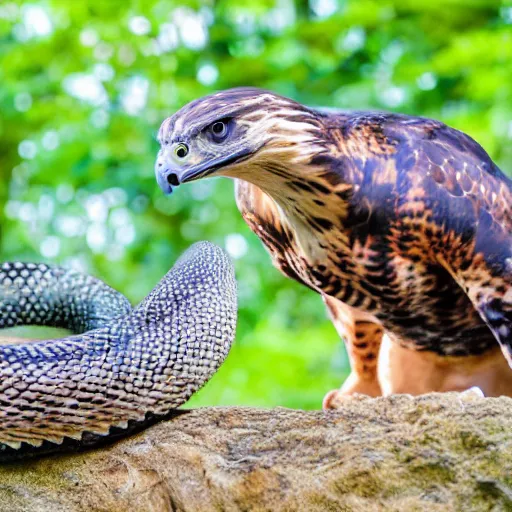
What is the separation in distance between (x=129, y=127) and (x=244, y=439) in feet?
10.8

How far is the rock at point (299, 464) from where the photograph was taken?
1884 millimetres

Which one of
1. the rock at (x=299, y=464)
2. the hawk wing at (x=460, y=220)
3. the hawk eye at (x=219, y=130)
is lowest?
the rock at (x=299, y=464)

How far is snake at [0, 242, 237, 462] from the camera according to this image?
6.66 feet

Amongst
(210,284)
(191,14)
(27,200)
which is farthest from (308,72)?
(210,284)

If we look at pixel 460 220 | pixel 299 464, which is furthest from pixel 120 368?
pixel 460 220

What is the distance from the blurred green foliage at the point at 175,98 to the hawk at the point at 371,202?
2617 millimetres

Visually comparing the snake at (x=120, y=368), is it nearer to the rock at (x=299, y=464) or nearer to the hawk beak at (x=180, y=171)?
the rock at (x=299, y=464)

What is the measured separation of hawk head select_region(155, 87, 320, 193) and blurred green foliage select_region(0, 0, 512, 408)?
294 centimetres

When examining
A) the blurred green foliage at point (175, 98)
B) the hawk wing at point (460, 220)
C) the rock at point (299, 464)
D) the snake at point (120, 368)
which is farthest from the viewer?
the blurred green foliage at point (175, 98)

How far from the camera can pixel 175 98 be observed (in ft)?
17.1

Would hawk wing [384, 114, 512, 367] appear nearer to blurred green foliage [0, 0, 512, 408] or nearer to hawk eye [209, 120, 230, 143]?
hawk eye [209, 120, 230, 143]

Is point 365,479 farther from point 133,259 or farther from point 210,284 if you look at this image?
point 133,259

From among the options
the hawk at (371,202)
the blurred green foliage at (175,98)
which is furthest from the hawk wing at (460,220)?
the blurred green foliage at (175,98)

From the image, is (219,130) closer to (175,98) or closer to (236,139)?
(236,139)
